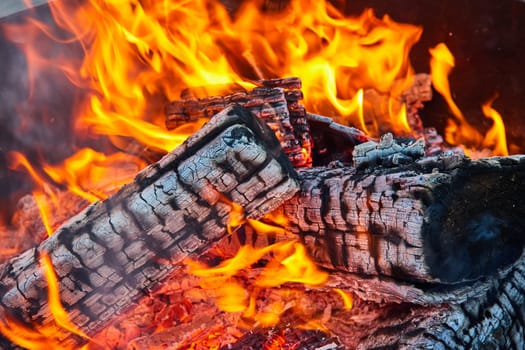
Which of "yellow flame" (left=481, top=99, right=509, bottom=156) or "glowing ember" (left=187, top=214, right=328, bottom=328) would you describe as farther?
"yellow flame" (left=481, top=99, right=509, bottom=156)

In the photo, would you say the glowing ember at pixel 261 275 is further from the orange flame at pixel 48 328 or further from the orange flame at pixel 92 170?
the orange flame at pixel 92 170

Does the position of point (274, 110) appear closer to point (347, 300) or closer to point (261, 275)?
point (261, 275)

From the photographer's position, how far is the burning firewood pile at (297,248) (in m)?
1.56

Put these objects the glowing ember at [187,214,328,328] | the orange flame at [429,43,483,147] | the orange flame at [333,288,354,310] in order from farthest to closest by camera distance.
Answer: the orange flame at [429,43,483,147]
the orange flame at [333,288,354,310]
the glowing ember at [187,214,328,328]

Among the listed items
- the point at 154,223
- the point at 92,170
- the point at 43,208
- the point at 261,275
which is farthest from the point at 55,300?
the point at 92,170

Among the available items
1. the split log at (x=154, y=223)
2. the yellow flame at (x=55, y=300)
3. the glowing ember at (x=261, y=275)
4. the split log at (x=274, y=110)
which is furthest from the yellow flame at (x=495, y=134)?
the yellow flame at (x=55, y=300)

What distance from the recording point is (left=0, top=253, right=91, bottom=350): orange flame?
165 centimetres

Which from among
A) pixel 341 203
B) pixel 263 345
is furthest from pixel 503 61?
pixel 263 345

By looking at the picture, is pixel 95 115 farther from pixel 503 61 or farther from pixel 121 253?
pixel 503 61

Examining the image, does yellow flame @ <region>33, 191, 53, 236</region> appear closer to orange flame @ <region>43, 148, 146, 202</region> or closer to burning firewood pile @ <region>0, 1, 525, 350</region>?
orange flame @ <region>43, 148, 146, 202</region>

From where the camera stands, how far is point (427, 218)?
58.7 inches

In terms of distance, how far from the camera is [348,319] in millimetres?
2014

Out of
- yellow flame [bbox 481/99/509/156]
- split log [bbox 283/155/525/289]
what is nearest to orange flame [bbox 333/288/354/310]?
split log [bbox 283/155/525/289]

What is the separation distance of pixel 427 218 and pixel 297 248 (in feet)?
1.80
